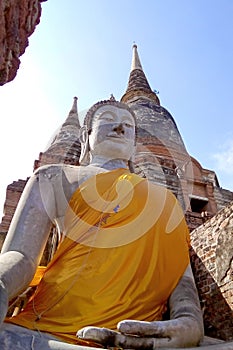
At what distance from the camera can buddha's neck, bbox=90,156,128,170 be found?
4.02 m

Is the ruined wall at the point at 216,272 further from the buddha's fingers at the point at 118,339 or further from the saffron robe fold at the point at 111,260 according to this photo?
the buddha's fingers at the point at 118,339

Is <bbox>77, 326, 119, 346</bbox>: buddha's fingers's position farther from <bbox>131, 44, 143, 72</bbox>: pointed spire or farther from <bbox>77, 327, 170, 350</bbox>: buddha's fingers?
<bbox>131, 44, 143, 72</bbox>: pointed spire

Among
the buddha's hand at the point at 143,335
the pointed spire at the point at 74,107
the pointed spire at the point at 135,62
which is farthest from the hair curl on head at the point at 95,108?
the pointed spire at the point at 135,62

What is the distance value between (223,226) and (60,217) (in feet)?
5.45

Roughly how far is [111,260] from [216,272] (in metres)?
1.46

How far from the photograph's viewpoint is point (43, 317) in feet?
9.19

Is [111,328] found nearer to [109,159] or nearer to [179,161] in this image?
[109,159]

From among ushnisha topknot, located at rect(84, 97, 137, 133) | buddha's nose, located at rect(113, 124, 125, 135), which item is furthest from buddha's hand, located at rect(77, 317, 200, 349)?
ushnisha topknot, located at rect(84, 97, 137, 133)

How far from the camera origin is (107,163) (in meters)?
4.05

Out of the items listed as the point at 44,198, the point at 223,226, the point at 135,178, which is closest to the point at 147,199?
the point at 135,178

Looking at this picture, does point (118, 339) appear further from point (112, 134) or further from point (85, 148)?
point (85, 148)

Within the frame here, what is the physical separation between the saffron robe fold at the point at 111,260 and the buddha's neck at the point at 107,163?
25cm

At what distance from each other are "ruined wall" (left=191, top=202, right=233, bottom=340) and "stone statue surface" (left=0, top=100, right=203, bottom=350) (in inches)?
30.3

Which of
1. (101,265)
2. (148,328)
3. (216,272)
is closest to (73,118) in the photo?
(216,272)
